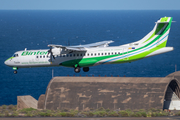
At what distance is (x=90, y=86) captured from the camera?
6575 centimetres

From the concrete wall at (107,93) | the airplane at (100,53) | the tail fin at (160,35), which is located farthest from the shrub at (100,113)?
the tail fin at (160,35)

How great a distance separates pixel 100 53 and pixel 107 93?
8.10 meters

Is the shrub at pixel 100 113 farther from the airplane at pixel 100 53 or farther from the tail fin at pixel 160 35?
the tail fin at pixel 160 35

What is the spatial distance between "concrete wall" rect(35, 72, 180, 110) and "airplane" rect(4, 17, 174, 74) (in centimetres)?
397

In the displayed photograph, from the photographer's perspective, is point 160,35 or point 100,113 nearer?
point 100,113

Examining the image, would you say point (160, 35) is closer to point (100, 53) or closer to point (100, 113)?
point (100, 53)

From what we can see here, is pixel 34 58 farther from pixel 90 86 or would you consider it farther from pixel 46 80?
pixel 46 80

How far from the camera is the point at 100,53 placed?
67812 millimetres

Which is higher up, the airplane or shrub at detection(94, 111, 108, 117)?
the airplane

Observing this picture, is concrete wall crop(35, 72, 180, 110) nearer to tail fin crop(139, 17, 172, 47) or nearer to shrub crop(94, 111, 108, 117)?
shrub crop(94, 111, 108, 117)

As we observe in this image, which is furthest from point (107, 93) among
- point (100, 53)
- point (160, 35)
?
point (160, 35)

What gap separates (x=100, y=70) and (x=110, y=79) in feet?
254

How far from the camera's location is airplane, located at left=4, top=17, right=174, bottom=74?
66.0 meters

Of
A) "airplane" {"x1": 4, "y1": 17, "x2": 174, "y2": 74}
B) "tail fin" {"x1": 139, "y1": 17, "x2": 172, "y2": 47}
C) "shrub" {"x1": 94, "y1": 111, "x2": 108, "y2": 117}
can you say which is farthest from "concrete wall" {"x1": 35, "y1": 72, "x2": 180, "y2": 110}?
"tail fin" {"x1": 139, "y1": 17, "x2": 172, "y2": 47}
